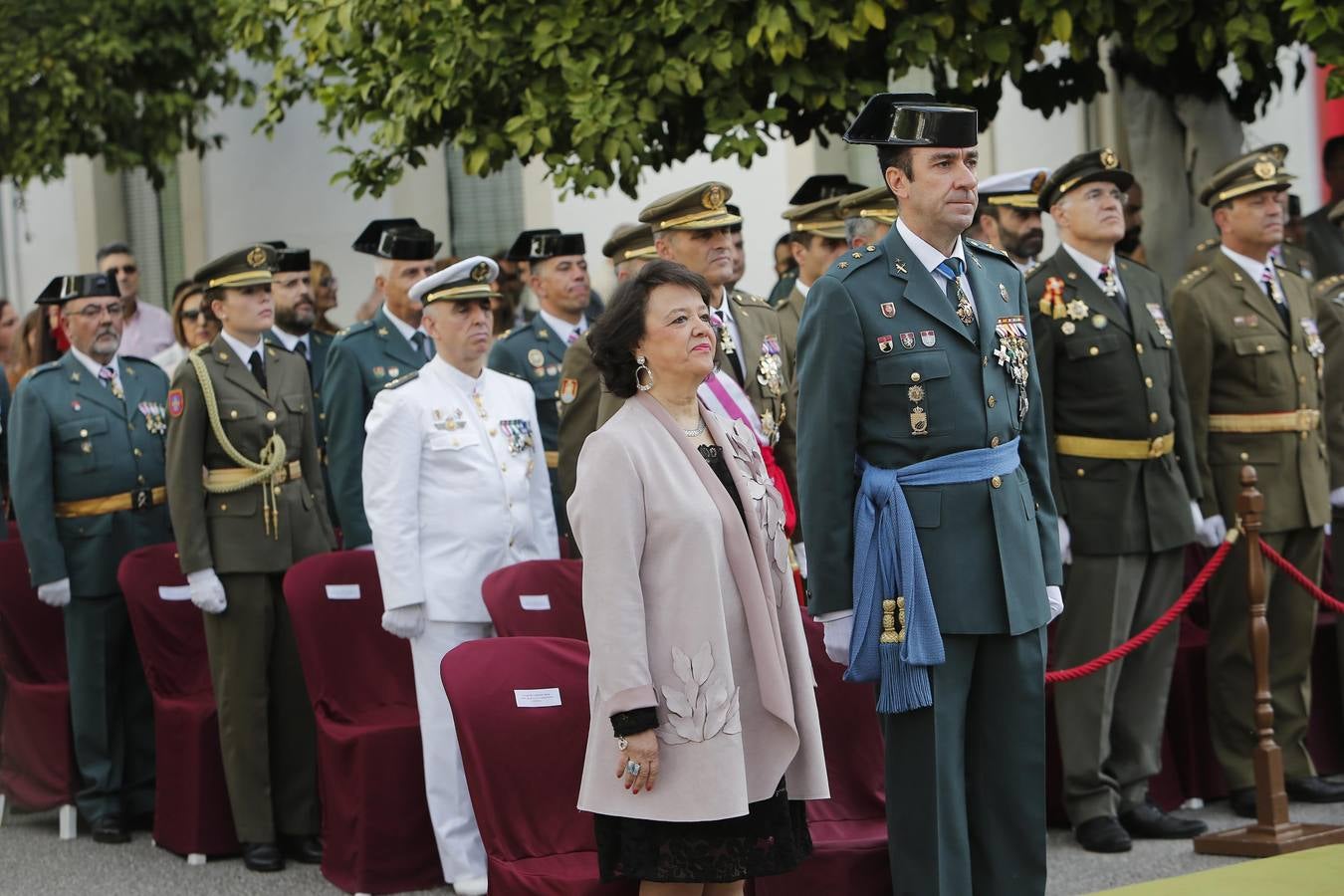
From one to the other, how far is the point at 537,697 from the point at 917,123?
1.66 metres

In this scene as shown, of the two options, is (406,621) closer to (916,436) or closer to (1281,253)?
(916,436)

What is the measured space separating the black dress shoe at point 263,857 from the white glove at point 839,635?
8.99 ft

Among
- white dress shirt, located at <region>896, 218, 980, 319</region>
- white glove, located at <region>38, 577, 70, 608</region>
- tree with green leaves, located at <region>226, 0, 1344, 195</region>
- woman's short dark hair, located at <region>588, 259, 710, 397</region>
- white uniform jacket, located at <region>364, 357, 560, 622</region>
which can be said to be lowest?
white glove, located at <region>38, 577, 70, 608</region>

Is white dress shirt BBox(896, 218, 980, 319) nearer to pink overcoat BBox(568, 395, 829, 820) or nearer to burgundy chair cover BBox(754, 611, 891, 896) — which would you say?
pink overcoat BBox(568, 395, 829, 820)

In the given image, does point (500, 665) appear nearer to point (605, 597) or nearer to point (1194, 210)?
point (605, 597)

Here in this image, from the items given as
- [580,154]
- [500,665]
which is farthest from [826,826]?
[580,154]

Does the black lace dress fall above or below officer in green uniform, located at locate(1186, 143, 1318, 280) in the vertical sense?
below

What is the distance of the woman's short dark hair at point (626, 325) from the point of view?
14.6ft

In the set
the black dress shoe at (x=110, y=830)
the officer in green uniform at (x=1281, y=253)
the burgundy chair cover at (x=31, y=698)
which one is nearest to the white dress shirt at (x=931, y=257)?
the officer in green uniform at (x=1281, y=253)

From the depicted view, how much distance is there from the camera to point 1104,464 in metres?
6.55

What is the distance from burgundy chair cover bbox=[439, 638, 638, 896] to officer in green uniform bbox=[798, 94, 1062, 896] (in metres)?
0.70

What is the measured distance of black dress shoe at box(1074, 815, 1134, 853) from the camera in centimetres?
639

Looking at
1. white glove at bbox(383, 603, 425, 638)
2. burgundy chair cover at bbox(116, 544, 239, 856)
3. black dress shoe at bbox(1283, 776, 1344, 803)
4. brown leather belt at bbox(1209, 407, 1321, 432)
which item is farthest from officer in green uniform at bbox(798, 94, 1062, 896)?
burgundy chair cover at bbox(116, 544, 239, 856)

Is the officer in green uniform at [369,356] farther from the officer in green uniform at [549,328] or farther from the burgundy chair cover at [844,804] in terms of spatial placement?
the burgundy chair cover at [844,804]
